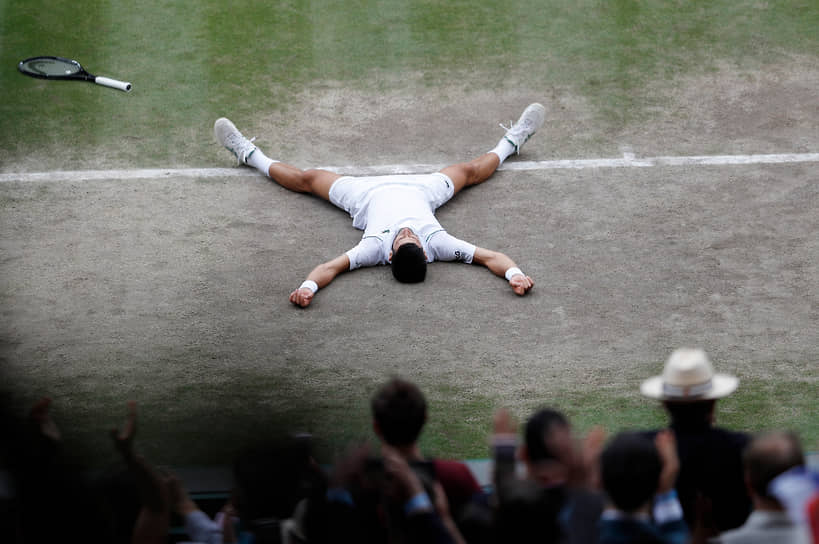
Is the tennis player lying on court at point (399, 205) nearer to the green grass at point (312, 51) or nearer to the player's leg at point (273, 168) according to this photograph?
the player's leg at point (273, 168)

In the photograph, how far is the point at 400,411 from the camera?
3.89 m

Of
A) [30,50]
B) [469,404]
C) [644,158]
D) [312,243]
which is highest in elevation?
[30,50]

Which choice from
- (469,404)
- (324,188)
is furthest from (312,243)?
(469,404)

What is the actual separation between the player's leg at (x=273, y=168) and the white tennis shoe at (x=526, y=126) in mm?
1740

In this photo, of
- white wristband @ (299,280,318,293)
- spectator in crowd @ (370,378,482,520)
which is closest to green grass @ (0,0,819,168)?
white wristband @ (299,280,318,293)

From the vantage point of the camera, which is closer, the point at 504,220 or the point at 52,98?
the point at 504,220

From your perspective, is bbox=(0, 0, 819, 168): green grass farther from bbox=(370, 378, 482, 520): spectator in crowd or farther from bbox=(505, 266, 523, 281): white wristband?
bbox=(370, 378, 482, 520): spectator in crowd

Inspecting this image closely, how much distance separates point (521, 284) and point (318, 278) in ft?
5.09

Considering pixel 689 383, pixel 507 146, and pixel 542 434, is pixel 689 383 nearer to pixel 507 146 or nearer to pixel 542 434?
pixel 542 434

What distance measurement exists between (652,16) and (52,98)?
21.6 feet

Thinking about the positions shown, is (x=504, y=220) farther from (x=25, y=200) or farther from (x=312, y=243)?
(x=25, y=200)

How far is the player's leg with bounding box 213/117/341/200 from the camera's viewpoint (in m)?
9.01

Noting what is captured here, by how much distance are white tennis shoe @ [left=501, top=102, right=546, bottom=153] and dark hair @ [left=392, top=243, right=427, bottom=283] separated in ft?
7.04

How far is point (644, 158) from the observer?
951cm
